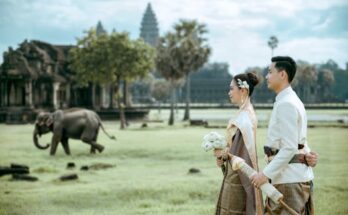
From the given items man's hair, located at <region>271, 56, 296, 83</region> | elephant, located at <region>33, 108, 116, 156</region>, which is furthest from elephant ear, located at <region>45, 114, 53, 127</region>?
man's hair, located at <region>271, 56, 296, 83</region>

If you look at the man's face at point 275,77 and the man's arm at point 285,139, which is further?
the man's face at point 275,77

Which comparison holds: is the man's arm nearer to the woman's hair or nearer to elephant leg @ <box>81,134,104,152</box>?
the woman's hair

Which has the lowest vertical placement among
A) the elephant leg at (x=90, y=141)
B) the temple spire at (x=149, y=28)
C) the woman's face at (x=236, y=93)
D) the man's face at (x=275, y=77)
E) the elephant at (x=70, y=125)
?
the elephant leg at (x=90, y=141)

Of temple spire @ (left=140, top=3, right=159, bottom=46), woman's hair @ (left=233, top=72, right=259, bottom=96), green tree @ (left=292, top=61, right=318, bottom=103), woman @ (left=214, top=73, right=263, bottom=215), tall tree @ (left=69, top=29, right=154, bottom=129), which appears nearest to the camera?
woman @ (left=214, top=73, right=263, bottom=215)

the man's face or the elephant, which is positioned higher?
the man's face

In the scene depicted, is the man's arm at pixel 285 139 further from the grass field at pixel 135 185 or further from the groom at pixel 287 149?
the grass field at pixel 135 185

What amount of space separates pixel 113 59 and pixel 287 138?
1731 inches

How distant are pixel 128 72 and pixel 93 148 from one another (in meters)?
27.8

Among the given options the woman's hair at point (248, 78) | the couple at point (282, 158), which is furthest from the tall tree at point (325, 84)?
the couple at point (282, 158)

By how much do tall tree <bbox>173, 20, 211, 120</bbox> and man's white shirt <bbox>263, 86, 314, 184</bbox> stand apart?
45099 millimetres

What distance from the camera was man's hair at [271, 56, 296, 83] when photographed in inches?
200

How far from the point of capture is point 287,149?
482 cm

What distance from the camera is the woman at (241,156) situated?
19.0 feet

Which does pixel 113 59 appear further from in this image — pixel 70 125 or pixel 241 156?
pixel 241 156
